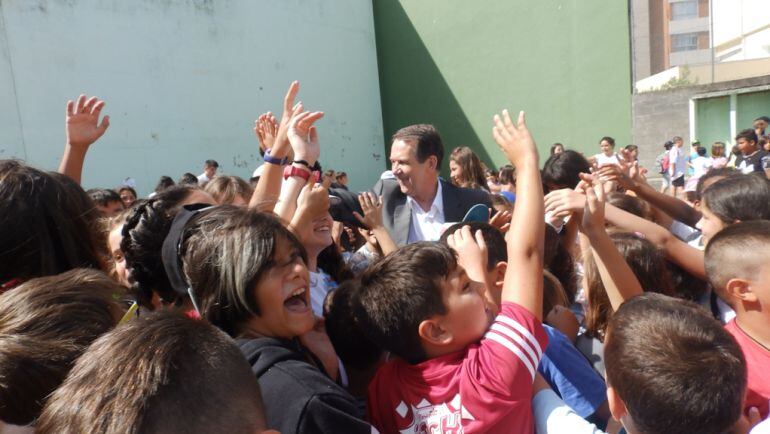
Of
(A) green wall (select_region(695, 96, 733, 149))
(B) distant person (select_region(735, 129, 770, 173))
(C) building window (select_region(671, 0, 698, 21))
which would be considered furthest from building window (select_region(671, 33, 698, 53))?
(B) distant person (select_region(735, 129, 770, 173))

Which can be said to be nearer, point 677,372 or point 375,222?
point 677,372

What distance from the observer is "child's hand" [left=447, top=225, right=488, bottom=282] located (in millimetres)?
1630

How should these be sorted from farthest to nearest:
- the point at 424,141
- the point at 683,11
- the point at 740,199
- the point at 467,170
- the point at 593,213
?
the point at 683,11, the point at 467,170, the point at 424,141, the point at 740,199, the point at 593,213

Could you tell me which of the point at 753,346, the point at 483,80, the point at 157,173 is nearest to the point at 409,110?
the point at 483,80

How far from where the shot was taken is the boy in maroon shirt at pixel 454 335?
1.37m

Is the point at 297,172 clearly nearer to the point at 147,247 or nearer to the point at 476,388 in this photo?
the point at 147,247

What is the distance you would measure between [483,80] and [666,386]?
1558 centimetres

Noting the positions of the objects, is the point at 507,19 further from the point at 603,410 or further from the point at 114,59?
the point at 603,410

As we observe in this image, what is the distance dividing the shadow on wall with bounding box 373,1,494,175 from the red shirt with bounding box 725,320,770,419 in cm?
1480

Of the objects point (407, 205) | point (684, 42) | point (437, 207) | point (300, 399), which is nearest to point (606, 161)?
point (437, 207)

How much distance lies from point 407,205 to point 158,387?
9.12 ft

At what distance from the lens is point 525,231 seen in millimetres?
1568

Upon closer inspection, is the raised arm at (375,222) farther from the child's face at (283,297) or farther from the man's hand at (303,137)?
the child's face at (283,297)

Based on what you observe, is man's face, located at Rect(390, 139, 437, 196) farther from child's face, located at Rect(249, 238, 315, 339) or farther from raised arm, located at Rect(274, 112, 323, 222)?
child's face, located at Rect(249, 238, 315, 339)
